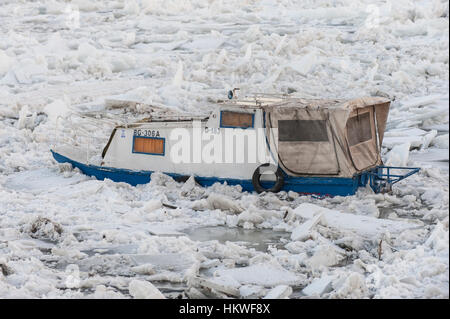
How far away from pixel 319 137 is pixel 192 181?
2.04 metres

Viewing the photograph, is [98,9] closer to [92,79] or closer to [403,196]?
[92,79]

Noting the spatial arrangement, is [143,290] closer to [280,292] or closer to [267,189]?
[280,292]

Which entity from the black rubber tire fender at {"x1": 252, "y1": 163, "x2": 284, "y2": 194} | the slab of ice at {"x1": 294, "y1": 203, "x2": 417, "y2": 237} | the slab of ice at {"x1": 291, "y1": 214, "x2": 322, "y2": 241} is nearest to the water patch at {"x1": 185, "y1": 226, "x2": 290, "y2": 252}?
the slab of ice at {"x1": 291, "y1": 214, "x2": 322, "y2": 241}

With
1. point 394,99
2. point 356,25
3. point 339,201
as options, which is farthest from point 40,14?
point 339,201

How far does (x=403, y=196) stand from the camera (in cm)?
1166

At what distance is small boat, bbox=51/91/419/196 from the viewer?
11.3 m

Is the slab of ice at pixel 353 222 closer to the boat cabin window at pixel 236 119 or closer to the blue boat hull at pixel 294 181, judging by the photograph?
the blue boat hull at pixel 294 181

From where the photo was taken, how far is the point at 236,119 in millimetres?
11555

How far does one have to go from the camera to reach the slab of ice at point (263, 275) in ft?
26.3

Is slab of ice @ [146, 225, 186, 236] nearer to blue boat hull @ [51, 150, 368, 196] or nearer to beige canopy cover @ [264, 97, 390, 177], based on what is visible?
blue boat hull @ [51, 150, 368, 196]

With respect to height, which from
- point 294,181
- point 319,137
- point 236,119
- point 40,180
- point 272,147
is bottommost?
point 40,180

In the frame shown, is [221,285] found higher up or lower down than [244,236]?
higher up

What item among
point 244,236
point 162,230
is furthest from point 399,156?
point 162,230

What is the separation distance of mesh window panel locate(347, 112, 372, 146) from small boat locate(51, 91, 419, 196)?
0.6 inches
